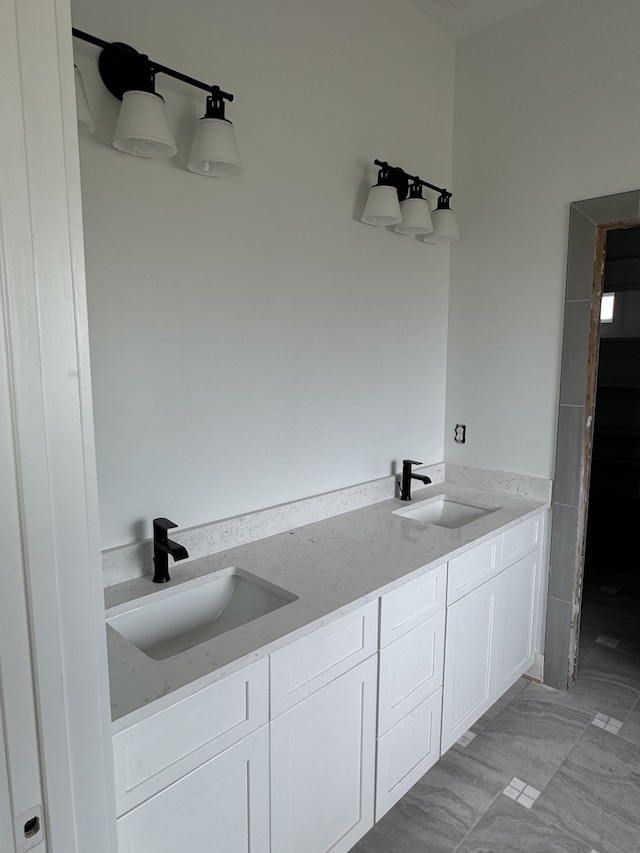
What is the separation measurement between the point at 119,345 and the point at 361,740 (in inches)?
52.5

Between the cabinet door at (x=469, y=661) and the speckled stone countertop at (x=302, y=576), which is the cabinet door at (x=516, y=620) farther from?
the speckled stone countertop at (x=302, y=576)

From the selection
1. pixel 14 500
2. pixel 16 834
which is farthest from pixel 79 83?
pixel 16 834

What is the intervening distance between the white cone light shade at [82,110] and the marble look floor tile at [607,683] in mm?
2806

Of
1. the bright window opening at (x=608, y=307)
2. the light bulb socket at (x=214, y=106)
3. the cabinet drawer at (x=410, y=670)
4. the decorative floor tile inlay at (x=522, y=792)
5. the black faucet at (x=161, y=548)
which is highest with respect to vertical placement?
the light bulb socket at (x=214, y=106)

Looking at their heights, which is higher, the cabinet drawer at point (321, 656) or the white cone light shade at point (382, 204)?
the white cone light shade at point (382, 204)

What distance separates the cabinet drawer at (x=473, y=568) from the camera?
189 cm

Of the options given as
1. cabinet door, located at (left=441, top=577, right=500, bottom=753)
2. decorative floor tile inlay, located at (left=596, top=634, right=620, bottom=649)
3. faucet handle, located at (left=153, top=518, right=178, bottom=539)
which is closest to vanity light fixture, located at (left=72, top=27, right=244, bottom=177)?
faucet handle, located at (left=153, top=518, right=178, bottom=539)

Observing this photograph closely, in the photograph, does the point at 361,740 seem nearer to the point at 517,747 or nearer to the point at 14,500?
the point at 517,747

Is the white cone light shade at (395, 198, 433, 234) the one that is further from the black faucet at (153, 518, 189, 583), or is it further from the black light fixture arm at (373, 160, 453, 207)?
the black faucet at (153, 518, 189, 583)

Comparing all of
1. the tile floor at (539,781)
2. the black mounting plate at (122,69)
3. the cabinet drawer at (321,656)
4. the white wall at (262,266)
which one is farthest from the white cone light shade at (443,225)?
the tile floor at (539,781)

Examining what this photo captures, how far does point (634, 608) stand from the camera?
3.22 metres

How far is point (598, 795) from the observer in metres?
1.91

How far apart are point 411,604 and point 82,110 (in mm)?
1619

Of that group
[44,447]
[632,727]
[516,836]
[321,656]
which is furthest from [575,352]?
[44,447]
